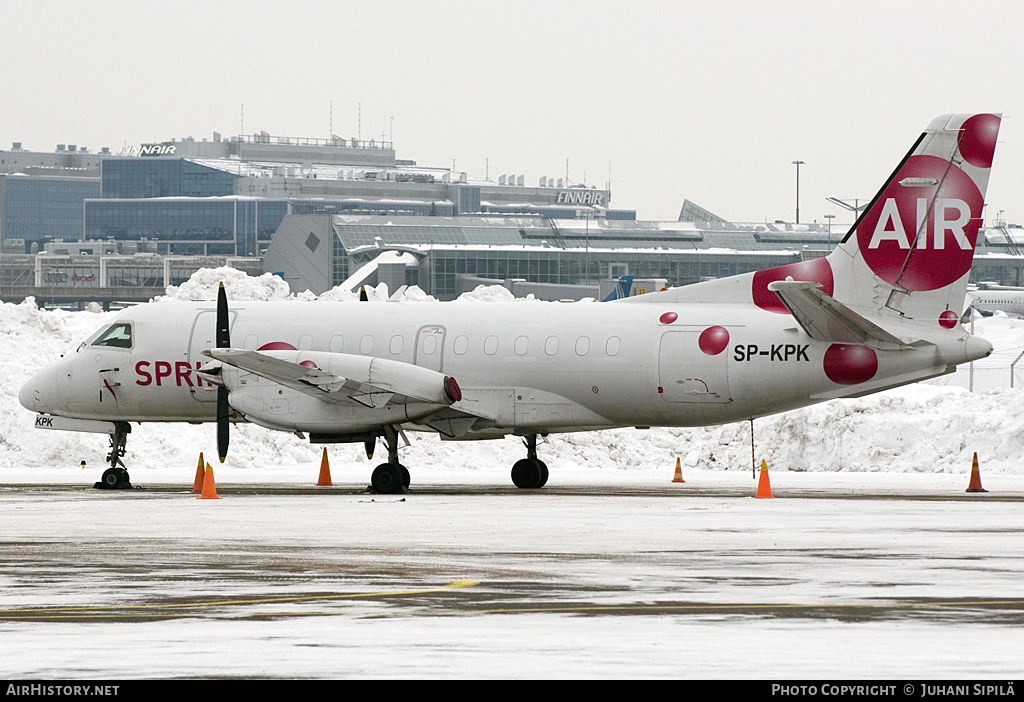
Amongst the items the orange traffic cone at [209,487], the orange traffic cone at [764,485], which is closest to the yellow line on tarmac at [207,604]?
the orange traffic cone at [764,485]

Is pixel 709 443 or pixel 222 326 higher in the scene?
pixel 222 326

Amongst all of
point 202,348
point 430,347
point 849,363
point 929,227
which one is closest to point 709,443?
point 430,347

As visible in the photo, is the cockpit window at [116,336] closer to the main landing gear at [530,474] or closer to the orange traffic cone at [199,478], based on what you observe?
the orange traffic cone at [199,478]

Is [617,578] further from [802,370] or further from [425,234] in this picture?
[425,234]

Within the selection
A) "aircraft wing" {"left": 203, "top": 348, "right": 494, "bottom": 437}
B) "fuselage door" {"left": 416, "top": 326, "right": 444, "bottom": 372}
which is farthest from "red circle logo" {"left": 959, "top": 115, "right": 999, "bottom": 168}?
"fuselage door" {"left": 416, "top": 326, "right": 444, "bottom": 372}

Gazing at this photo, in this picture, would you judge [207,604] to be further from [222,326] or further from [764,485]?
[222,326]

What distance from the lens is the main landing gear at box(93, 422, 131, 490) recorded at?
28.9 meters

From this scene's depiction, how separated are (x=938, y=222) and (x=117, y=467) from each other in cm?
1588

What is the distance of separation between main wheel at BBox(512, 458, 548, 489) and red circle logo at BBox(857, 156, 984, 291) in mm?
7380

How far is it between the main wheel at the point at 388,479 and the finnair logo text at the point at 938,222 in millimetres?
9568

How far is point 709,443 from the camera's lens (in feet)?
124

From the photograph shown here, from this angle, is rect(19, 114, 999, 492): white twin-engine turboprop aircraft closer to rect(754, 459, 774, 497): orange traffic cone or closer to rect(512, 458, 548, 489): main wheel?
rect(512, 458, 548, 489): main wheel

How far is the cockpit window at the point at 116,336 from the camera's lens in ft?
100

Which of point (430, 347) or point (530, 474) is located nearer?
point (430, 347)
